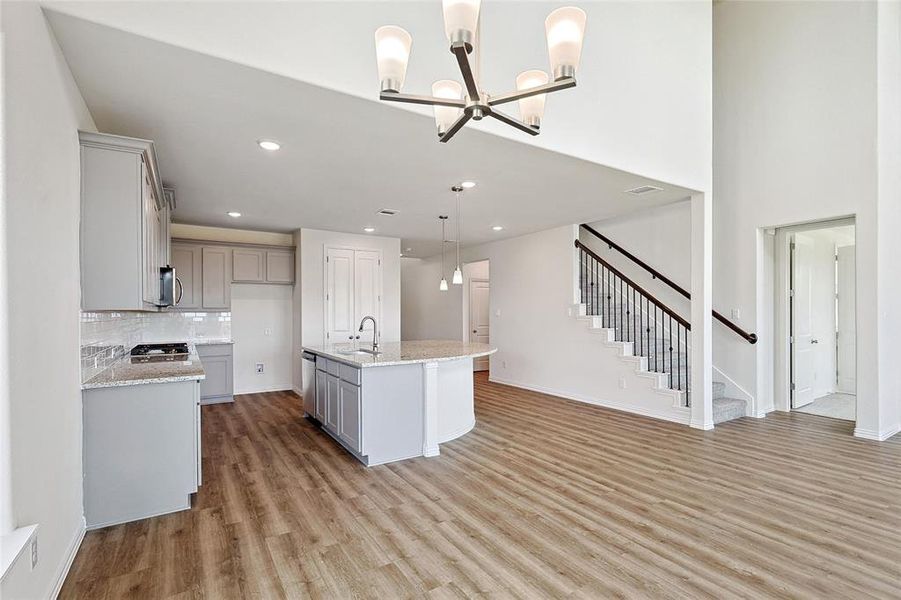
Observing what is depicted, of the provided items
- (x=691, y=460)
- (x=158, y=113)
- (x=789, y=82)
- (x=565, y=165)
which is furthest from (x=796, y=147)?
(x=158, y=113)

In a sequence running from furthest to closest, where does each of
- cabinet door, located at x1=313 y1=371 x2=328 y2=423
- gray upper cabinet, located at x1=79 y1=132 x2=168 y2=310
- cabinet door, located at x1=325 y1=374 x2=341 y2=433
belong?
cabinet door, located at x1=313 y1=371 x2=328 y2=423 → cabinet door, located at x1=325 y1=374 x2=341 y2=433 → gray upper cabinet, located at x1=79 y1=132 x2=168 y2=310

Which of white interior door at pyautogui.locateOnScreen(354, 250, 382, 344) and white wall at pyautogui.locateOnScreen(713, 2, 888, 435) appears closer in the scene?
white wall at pyautogui.locateOnScreen(713, 2, 888, 435)

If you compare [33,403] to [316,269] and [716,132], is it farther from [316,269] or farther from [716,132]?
[716,132]

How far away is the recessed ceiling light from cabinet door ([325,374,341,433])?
6.95ft

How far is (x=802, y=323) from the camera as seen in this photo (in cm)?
571

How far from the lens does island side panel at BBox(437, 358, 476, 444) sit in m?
4.31

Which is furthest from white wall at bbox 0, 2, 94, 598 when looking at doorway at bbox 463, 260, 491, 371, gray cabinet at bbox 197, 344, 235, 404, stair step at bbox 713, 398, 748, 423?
doorway at bbox 463, 260, 491, 371

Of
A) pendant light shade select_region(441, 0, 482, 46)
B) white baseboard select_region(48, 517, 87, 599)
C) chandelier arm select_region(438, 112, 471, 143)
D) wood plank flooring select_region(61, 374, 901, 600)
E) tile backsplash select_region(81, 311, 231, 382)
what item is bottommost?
wood plank flooring select_region(61, 374, 901, 600)

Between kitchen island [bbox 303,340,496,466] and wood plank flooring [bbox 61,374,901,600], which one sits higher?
kitchen island [bbox 303,340,496,466]

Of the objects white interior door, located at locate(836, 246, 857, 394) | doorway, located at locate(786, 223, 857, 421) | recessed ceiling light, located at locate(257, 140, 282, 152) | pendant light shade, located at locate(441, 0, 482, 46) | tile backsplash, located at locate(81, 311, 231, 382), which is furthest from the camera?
white interior door, located at locate(836, 246, 857, 394)

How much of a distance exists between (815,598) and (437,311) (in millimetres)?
7947

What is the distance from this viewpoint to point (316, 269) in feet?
21.7

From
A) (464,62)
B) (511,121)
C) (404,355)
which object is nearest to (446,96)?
(511,121)

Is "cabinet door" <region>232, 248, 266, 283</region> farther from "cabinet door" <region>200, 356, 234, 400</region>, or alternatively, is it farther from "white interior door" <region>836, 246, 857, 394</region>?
"white interior door" <region>836, 246, 857, 394</region>
